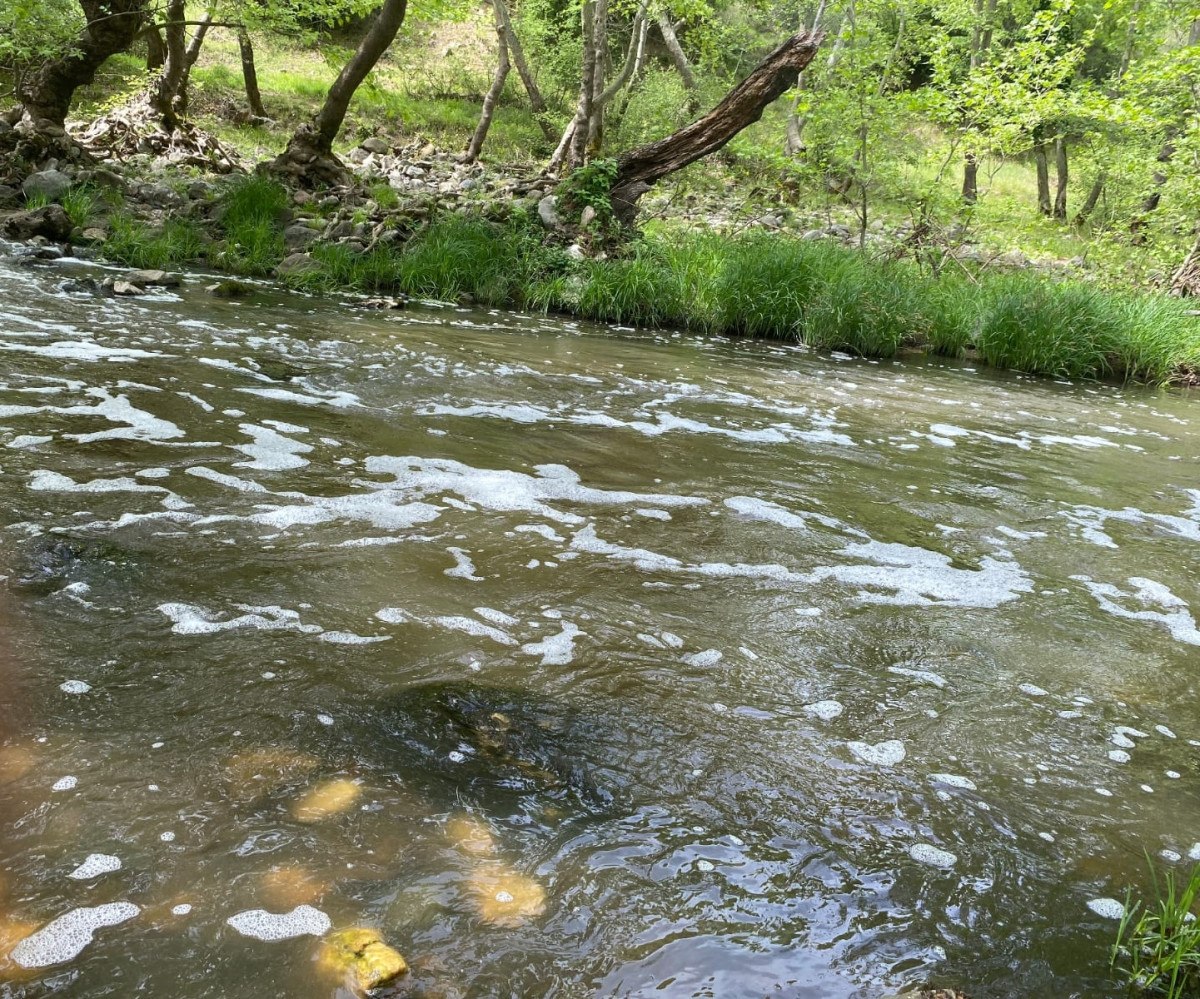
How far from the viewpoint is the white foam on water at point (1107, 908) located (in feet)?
5.20

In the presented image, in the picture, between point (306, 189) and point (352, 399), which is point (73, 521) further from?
point (306, 189)

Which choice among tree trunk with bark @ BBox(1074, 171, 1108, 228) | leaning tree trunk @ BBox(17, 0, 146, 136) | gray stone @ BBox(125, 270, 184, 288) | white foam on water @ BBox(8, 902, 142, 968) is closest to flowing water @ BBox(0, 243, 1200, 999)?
white foam on water @ BBox(8, 902, 142, 968)

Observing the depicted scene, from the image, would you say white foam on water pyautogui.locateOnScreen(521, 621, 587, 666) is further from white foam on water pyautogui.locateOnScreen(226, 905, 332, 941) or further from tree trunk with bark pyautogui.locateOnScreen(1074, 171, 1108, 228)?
tree trunk with bark pyautogui.locateOnScreen(1074, 171, 1108, 228)

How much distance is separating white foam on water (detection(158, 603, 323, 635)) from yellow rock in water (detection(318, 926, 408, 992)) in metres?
1.05

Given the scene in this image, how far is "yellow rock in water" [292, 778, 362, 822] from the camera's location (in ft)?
5.37

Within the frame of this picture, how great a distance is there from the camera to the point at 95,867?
146 cm

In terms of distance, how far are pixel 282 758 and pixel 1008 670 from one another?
197 centimetres

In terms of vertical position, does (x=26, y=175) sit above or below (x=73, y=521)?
above

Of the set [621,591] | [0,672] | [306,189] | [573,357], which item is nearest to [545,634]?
[621,591]

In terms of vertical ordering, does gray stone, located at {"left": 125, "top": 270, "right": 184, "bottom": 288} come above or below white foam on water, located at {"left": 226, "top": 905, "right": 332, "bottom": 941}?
above

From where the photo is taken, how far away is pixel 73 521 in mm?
2793

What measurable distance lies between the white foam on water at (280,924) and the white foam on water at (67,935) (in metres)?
0.17

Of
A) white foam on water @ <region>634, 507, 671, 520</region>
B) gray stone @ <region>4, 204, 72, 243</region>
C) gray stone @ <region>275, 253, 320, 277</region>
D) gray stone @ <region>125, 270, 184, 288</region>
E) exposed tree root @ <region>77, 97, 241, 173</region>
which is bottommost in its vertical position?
white foam on water @ <region>634, 507, 671, 520</region>

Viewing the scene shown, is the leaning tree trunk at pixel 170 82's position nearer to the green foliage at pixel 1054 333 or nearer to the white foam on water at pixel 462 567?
the green foliage at pixel 1054 333
